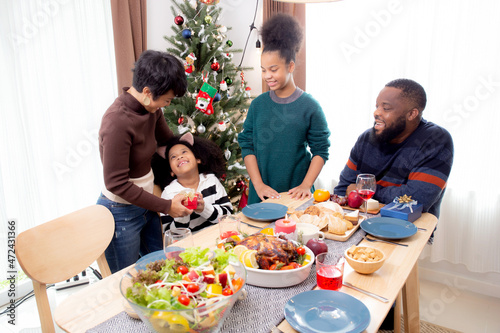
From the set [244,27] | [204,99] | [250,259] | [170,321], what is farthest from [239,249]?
[244,27]

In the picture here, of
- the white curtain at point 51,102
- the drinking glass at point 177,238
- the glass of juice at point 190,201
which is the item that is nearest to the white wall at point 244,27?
the white curtain at point 51,102

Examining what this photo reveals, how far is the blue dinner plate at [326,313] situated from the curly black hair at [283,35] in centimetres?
140

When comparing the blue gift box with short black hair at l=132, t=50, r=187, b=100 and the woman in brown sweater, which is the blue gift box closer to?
the woman in brown sweater

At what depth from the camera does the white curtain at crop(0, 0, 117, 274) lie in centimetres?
231

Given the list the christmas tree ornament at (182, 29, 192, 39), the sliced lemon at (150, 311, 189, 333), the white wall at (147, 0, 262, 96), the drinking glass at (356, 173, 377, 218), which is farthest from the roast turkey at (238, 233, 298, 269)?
the white wall at (147, 0, 262, 96)

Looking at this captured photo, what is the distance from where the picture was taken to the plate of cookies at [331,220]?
4.57 ft

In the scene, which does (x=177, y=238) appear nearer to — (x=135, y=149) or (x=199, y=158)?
(x=135, y=149)

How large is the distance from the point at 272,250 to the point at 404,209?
0.78 m

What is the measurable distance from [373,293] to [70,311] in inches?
35.5

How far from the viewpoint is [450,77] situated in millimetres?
2500

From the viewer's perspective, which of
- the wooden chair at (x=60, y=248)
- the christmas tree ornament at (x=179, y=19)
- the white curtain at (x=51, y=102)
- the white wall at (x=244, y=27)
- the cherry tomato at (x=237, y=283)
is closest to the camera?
the cherry tomato at (x=237, y=283)

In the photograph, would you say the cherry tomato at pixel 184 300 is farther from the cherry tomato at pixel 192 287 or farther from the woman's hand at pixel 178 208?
the woman's hand at pixel 178 208

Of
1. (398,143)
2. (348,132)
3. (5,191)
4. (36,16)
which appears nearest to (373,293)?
(398,143)

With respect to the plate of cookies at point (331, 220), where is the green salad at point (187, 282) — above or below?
above
